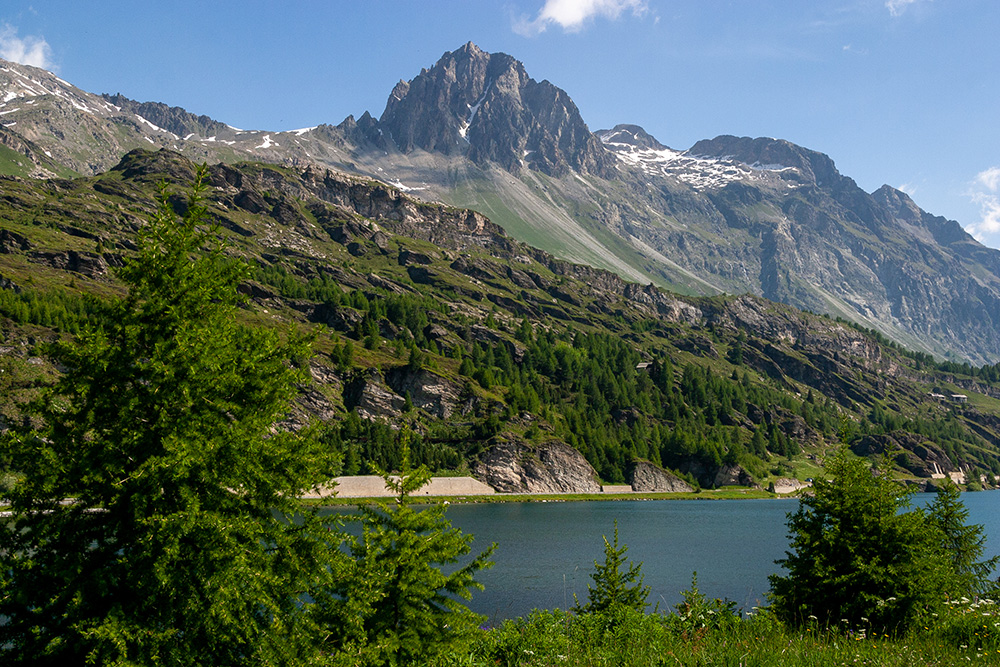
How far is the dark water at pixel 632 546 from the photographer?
184ft

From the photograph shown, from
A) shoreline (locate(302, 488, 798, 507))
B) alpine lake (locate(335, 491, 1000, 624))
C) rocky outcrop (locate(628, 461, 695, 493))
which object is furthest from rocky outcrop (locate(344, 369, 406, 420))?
rocky outcrop (locate(628, 461, 695, 493))

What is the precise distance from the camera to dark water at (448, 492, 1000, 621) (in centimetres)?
5606

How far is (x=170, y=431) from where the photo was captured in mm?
12641

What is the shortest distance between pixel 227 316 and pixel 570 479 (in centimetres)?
17533

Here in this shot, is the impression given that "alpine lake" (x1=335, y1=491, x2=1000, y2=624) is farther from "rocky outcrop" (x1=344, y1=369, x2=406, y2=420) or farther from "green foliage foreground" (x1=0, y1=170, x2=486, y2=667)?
"rocky outcrop" (x1=344, y1=369, x2=406, y2=420)

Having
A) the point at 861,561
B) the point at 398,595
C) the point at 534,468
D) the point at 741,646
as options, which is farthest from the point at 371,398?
the point at 741,646

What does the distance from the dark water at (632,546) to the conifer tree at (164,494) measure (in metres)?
18.9

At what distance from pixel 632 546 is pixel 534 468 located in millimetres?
90925

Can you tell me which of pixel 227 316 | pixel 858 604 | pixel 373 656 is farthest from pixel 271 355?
pixel 858 604

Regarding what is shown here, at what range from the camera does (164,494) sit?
41.0ft

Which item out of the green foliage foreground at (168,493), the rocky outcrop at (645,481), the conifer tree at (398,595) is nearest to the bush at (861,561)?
the conifer tree at (398,595)

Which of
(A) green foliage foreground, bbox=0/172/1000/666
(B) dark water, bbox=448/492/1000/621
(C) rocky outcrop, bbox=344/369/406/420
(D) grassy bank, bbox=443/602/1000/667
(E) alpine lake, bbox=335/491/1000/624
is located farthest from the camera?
(C) rocky outcrop, bbox=344/369/406/420

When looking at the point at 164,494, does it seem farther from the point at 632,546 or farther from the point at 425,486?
the point at 425,486

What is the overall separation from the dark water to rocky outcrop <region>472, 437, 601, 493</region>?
1723 centimetres
